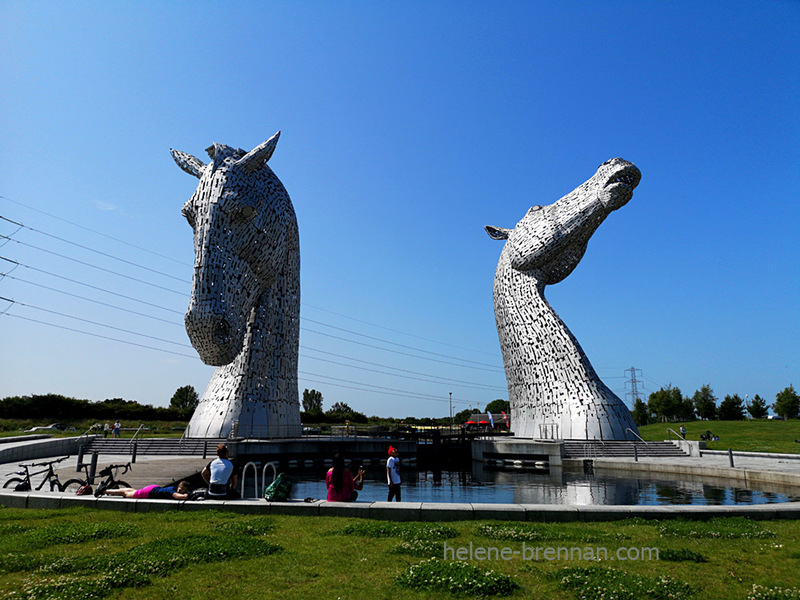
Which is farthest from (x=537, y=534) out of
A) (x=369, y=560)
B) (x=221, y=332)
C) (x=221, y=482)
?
(x=221, y=332)

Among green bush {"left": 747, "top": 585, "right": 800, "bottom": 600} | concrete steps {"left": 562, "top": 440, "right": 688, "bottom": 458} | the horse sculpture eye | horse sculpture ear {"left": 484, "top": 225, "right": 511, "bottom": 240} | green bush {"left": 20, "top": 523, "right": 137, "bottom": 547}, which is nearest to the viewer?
green bush {"left": 747, "top": 585, "right": 800, "bottom": 600}

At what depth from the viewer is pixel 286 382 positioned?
2281 cm

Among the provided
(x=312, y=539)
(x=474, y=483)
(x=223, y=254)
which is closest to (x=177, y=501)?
(x=312, y=539)

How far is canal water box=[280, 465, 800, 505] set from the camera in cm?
1111

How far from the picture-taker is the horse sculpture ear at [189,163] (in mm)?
21125

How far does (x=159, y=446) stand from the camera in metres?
19.4

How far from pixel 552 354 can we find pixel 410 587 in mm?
19152

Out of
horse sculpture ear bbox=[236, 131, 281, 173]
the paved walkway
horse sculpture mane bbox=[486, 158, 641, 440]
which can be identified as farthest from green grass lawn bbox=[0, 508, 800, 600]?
horse sculpture ear bbox=[236, 131, 281, 173]

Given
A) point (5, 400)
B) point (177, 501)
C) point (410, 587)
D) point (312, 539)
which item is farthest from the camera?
point (5, 400)

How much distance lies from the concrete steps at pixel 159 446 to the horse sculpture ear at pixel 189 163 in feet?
32.6

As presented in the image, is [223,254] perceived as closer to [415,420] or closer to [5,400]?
[5,400]

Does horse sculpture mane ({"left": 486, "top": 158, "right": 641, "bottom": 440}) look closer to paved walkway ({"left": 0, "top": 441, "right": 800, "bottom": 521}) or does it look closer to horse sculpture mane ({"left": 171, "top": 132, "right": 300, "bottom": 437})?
horse sculpture mane ({"left": 171, "top": 132, "right": 300, "bottom": 437})

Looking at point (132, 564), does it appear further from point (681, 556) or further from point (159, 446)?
point (159, 446)

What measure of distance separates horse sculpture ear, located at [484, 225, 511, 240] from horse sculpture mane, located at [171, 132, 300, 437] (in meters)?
9.86
